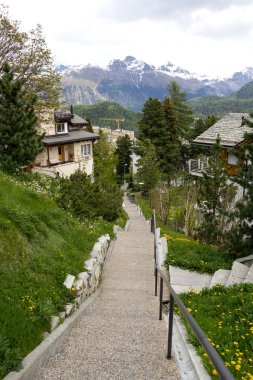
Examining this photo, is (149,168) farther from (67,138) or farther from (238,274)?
(238,274)

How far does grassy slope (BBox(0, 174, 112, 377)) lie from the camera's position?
5.06m

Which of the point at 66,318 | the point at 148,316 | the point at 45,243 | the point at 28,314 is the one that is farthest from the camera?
the point at 45,243

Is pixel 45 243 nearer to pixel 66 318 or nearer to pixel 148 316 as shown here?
pixel 66 318

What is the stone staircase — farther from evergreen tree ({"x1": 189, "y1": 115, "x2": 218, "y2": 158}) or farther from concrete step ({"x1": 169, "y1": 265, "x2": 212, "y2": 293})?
evergreen tree ({"x1": 189, "y1": 115, "x2": 218, "y2": 158})

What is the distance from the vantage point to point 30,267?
744 cm

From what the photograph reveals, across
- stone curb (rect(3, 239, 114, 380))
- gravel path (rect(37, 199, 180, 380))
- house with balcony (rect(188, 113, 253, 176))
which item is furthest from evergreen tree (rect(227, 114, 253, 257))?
house with balcony (rect(188, 113, 253, 176))

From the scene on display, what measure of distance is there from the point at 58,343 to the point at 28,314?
70 centimetres

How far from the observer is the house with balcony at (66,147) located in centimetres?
3275

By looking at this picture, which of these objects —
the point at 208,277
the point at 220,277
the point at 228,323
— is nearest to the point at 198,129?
the point at 208,277

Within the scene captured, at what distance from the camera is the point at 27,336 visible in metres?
5.04

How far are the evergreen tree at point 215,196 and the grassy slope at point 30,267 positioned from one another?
7366 millimetres

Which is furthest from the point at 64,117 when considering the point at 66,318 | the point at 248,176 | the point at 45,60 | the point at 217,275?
the point at 66,318

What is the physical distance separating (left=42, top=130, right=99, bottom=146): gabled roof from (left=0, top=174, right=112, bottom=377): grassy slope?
66.7ft

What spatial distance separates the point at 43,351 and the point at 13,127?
13.0 m
